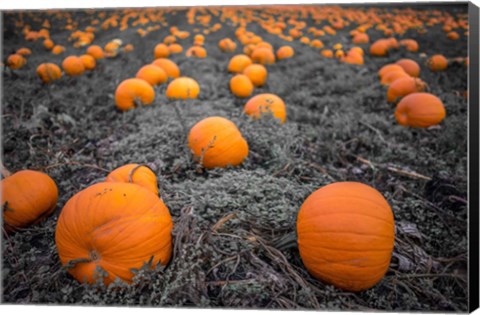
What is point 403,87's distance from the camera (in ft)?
13.8

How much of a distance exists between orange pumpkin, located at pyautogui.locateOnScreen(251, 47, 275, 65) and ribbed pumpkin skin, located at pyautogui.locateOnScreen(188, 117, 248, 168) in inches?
116

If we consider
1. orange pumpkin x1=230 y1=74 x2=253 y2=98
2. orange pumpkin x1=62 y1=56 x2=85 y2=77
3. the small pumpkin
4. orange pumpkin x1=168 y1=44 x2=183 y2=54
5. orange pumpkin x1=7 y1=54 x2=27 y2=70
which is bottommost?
orange pumpkin x1=230 y1=74 x2=253 y2=98

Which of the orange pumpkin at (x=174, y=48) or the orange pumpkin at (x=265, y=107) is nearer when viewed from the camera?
the orange pumpkin at (x=265, y=107)

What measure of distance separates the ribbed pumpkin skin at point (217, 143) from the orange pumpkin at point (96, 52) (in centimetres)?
307

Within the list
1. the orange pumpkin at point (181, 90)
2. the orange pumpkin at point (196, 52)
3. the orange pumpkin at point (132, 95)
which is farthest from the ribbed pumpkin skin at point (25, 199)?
the orange pumpkin at point (196, 52)

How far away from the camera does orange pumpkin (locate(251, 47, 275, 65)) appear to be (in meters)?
5.59

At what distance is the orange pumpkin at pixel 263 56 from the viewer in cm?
559

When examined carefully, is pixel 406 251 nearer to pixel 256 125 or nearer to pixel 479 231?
pixel 479 231

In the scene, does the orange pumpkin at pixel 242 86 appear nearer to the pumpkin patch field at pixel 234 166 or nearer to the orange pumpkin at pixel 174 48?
the pumpkin patch field at pixel 234 166

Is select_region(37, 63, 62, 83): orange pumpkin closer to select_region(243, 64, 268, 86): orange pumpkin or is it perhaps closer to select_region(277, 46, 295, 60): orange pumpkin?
select_region(243, 64, 268, 86): orange pumpkin

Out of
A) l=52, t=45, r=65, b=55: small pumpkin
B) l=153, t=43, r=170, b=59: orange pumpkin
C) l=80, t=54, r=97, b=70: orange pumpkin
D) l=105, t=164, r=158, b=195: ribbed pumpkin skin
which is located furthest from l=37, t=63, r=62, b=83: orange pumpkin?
l=105, t=164, r=158, b=195: ribbed pumpkin skin

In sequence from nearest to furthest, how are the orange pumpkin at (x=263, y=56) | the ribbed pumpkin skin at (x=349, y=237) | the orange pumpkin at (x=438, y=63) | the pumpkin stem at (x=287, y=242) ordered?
the ribbed pumpkin skin at (x=349, y=237) → the pumpkin stem at (x=287, y=242) → the orange pumpkin at (x=438, y=63) → the orange pumpkin at (x=263, y=56)

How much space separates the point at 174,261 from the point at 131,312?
37 cm

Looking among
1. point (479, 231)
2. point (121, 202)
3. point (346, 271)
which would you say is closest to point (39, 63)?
point (121, 202)
